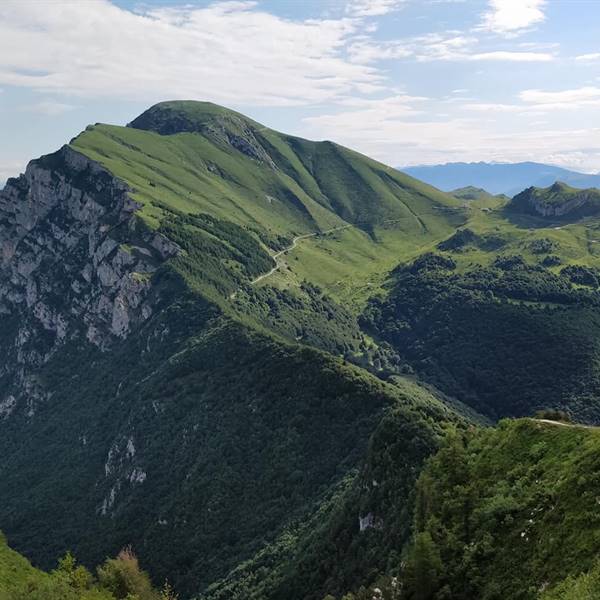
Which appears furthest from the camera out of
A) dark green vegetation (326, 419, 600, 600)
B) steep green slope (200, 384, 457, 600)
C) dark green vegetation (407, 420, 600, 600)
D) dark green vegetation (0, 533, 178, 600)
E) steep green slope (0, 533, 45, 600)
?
steep green slope (200, 384, 457, 600)

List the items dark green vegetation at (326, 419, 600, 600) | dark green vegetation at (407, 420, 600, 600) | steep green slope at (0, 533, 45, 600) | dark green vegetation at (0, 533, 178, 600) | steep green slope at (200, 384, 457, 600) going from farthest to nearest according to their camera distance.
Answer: steep green slope at (200, 384, 457, 600)
steep green slope at (0, 533, 45, 600)
dark green vegetation at (0, 533, 178, 600)
dark green vegetation at (407, 420, 600, 600)
dark green vegetation at (326, 419, 600, 600)

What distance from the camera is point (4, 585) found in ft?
344

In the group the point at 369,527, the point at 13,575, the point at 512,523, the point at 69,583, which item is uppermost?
the point at 512,523

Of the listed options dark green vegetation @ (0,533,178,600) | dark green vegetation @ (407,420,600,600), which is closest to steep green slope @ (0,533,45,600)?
dark green vegetation @ (0,533,178,600)

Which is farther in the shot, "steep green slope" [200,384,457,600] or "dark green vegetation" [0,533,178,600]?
"steep green slope" [200,384,457,600]

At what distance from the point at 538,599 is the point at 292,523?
377ft

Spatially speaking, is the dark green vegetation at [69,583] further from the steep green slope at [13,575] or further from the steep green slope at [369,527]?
the steep green slope at [369,527]

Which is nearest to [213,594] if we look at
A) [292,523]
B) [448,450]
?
[292,523]

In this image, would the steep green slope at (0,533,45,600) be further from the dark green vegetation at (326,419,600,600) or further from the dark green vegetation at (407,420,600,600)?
the dark green vegetation at (407,420,600,600)

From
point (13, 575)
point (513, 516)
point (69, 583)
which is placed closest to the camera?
point (513, 516)

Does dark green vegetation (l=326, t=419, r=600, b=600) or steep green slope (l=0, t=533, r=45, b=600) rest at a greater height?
dark green vegetation (l=326, t=419, r=600, b=600)

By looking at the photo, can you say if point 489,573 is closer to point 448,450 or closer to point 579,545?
point 579,545

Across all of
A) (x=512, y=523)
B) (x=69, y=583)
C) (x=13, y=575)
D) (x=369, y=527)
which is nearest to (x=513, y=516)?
(x=512, y=523)

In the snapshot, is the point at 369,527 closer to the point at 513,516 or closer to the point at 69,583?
the point at 513,516
